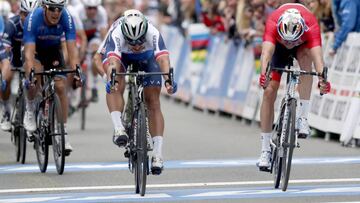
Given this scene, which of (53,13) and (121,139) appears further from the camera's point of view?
(53,13)

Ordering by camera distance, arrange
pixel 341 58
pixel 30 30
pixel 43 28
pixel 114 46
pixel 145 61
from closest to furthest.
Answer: pixel 114 46
pixel 145 61
pixel 30 30
pixel 43 28
pixel 341 58

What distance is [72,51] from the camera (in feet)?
49.8

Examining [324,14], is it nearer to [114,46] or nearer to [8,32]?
[8,32]

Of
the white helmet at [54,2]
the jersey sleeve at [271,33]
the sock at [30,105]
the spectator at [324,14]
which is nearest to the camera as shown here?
the jersey sleeve at [271,33]

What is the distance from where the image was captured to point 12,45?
17250 mm

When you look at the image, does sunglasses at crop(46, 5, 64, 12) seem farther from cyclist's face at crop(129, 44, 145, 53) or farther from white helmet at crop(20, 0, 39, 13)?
cyclist's face at crop(129, 44, 145, 53)

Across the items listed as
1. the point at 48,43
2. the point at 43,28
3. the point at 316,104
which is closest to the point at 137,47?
the point at 43,28

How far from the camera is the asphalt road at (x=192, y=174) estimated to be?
1269cm

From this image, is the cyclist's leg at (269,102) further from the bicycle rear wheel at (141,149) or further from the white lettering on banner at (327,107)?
the white lettering on banner at (327,107)

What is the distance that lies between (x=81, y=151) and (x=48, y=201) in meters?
5.45

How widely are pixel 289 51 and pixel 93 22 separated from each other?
8812 millimetres

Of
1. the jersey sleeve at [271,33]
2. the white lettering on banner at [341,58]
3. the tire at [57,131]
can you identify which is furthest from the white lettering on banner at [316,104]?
the jersey sleeve at [271,33]

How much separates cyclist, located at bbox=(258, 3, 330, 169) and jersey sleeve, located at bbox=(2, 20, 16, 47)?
4.29 m

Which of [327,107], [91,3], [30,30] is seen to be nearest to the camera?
[30,30]
